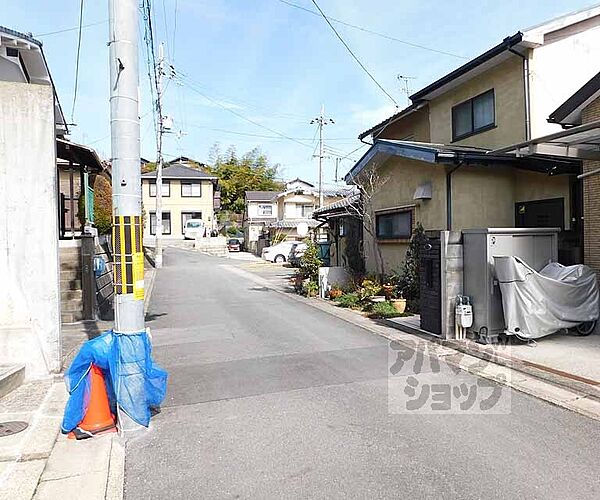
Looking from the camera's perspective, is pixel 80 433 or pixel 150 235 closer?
pixel 80 433

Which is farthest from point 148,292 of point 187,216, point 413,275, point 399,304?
point 187,216

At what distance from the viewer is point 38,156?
6.43m

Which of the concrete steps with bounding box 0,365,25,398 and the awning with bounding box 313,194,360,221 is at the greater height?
the awning with bounding box 313,194,360,221

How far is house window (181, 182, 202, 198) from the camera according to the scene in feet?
159

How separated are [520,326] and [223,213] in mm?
50349

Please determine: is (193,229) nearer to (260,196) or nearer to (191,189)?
(191,189)

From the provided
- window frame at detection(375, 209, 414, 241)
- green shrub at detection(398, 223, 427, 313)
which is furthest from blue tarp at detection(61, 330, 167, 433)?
window frame at detection(375, 209, 414, 241)

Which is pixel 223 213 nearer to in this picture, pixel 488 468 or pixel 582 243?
pixel 582 243

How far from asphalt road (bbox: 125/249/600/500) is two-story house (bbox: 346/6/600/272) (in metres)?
5.43

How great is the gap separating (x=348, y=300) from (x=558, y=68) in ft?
24.0

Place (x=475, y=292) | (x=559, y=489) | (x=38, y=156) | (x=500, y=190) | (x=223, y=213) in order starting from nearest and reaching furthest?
(x=559, y=489) → (x=38, y=156) → (x=475, y=292) → (x=500, y=190) → (x=223, y=213)

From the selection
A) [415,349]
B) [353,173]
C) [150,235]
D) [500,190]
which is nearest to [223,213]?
[150,235]

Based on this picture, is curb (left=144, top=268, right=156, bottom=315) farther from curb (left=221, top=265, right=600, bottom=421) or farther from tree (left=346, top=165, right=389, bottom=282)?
tree (left=346, top=165, right=389, bottom=282)

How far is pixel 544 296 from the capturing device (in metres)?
7.76
